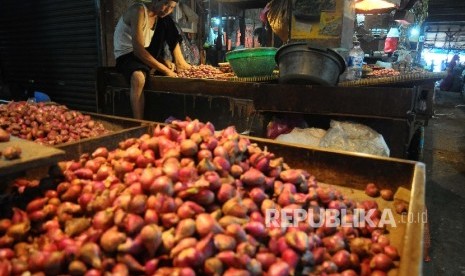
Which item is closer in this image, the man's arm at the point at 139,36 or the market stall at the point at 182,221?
the market stall at the point at 182,221

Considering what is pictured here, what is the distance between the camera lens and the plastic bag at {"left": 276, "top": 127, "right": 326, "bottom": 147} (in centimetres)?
349

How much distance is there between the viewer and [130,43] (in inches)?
210

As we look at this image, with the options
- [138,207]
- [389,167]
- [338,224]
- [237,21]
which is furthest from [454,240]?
[237,21]

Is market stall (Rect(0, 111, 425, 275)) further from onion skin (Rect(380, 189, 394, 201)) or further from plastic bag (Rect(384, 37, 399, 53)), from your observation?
plastic bag (Rect(384, 37, 399, 53))

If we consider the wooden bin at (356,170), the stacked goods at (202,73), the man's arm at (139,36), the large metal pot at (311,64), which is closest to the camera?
the wooden bin at (356,170)

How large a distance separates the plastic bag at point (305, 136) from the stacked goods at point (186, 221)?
1398mm

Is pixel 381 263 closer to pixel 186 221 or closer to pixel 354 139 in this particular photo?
pixel 186 221

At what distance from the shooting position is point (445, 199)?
5.15 metres

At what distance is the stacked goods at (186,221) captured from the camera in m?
1.36

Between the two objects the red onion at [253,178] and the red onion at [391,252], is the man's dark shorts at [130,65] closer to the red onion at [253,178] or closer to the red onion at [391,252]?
the red onion at [253,178]

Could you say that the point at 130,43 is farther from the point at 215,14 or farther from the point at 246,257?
the point at 215,14

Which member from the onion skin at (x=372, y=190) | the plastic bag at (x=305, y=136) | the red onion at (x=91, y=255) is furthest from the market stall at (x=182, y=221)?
the plastic bag at (x=305, y=136)

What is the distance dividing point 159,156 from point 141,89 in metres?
3.36

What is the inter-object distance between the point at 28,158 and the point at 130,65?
12.1 feet
